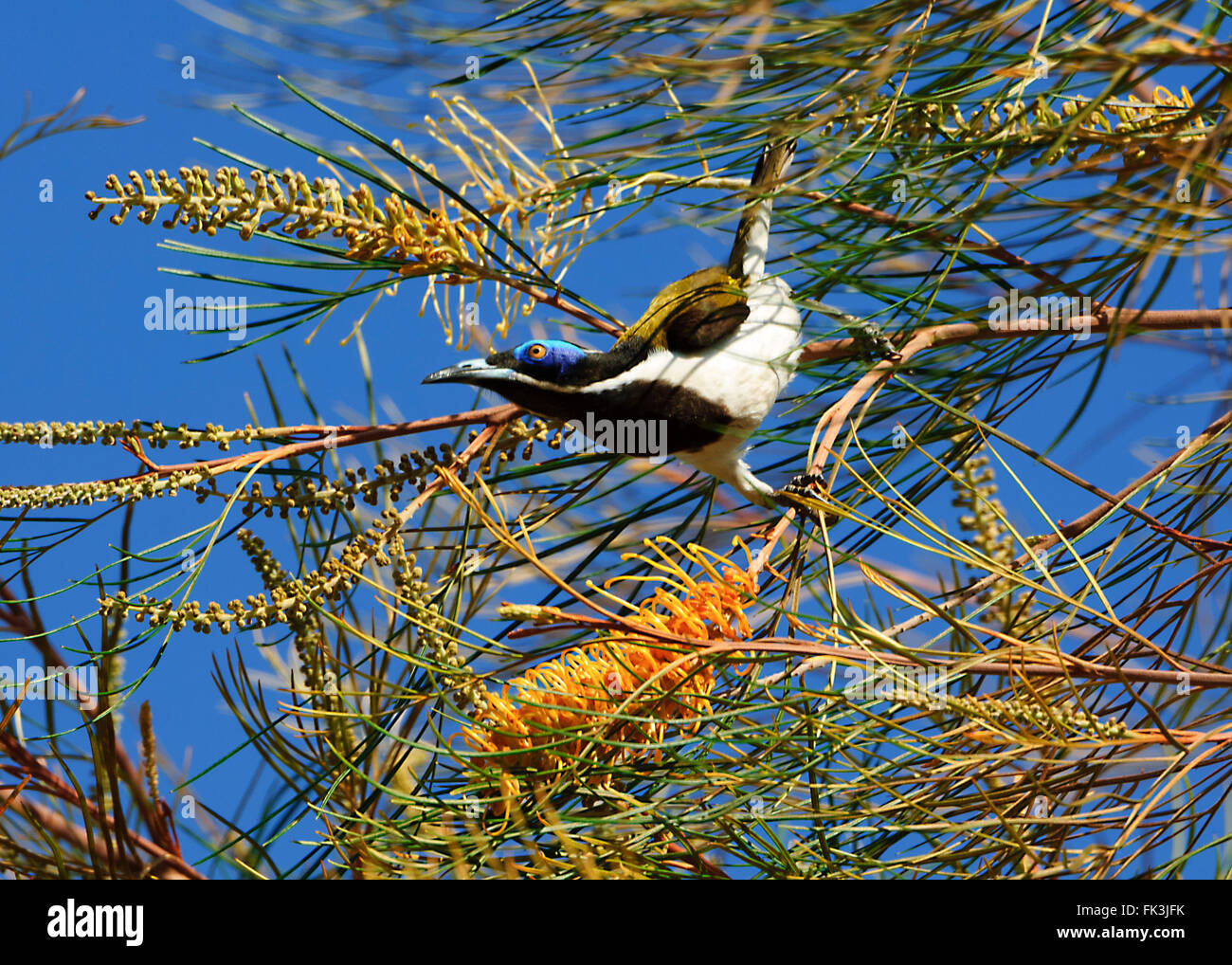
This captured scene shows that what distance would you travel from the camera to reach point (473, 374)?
41.8 inches

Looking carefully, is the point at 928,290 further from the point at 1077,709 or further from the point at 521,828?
the point at 521,828

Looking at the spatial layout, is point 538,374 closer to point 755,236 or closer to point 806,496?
point 806,496

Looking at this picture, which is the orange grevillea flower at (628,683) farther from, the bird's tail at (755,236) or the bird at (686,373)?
the bird's tail at (755,236)

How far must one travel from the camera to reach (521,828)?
0.86 m

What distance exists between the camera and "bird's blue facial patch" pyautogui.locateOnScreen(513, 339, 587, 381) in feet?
3.54

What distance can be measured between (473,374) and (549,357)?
9 centimetres

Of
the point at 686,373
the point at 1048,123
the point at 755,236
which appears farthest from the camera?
the point at 755,236

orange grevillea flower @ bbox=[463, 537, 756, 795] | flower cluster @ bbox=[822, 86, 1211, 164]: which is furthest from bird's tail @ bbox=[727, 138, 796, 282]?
orange grevillea flower @ bbox=[463, 537, 756, 795]

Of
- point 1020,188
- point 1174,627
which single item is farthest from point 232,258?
point 1174,627

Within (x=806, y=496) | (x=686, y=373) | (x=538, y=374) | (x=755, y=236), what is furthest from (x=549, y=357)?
(x=755, y=236)

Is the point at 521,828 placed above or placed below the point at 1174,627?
below

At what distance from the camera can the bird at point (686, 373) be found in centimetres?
109

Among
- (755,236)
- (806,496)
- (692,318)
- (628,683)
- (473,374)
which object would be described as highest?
(755,236)

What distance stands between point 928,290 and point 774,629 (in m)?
0.39
